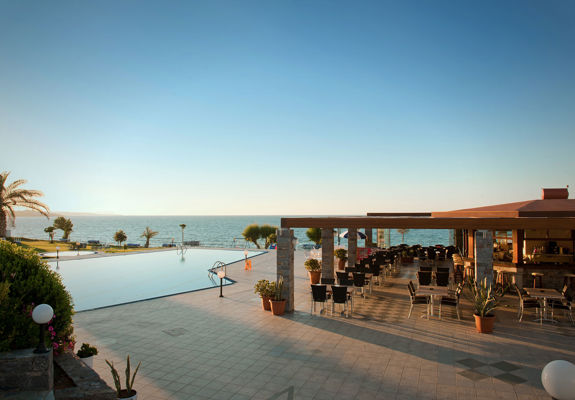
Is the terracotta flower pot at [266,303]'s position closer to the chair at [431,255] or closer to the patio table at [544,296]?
the patio table at [544,296]

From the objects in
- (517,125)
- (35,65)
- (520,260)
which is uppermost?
(35,65)

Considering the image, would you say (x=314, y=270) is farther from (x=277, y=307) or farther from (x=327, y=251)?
(x=277, y=307)

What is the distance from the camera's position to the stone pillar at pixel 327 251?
14.9 m

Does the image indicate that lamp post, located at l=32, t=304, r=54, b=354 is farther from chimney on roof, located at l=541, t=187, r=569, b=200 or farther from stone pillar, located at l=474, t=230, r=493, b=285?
chimney on roof, located at l=541, t=187, r=569, b=200

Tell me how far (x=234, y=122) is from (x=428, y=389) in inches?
961

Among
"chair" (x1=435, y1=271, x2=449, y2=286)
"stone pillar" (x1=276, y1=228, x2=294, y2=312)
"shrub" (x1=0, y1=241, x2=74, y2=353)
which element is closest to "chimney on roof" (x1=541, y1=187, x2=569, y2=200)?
"chair" (x1=435, y1=271, x2=449, y2=286)

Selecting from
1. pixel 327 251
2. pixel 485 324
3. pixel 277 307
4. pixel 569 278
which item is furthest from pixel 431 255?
pixel 277 307

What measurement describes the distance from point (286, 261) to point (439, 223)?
4.75 m

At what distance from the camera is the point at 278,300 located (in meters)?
10.4

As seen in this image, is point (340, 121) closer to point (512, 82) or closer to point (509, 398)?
point (512, 82)

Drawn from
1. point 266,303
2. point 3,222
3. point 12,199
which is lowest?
point 266,303

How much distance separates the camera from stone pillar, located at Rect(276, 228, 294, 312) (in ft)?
35.0

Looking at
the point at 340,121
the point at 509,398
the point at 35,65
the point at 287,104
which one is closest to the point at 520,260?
the point at 509,398

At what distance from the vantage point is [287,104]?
74.2ft
